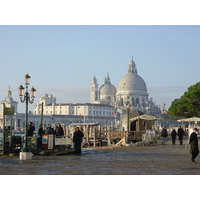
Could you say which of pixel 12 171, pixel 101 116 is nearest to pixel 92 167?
pixel 12 171

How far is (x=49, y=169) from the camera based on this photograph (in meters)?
13.0

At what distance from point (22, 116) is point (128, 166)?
163248 millimetres

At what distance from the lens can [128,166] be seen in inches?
553

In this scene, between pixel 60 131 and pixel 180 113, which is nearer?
pixel 60 131

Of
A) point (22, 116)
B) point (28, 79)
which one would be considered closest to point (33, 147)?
point (28, 79)

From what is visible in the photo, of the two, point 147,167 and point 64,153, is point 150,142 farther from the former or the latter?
point 147,167

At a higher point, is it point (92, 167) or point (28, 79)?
point (28, 79)

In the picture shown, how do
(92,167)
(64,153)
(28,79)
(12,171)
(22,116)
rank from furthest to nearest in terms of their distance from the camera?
(22,116) → (64,153) → (28,79) → (92,167) → (12,171)

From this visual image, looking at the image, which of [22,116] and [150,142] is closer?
[150,142]

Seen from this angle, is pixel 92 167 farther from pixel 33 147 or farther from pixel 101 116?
pixel 101 116

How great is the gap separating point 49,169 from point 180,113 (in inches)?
1904

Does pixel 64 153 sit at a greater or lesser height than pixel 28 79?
lesser

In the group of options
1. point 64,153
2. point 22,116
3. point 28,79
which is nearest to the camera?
point 28,79

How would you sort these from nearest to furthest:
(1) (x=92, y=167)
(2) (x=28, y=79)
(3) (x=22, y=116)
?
(1) (x=92, y=167) < (2) (x=28, y=79) < (3) (x=22, y=116)
